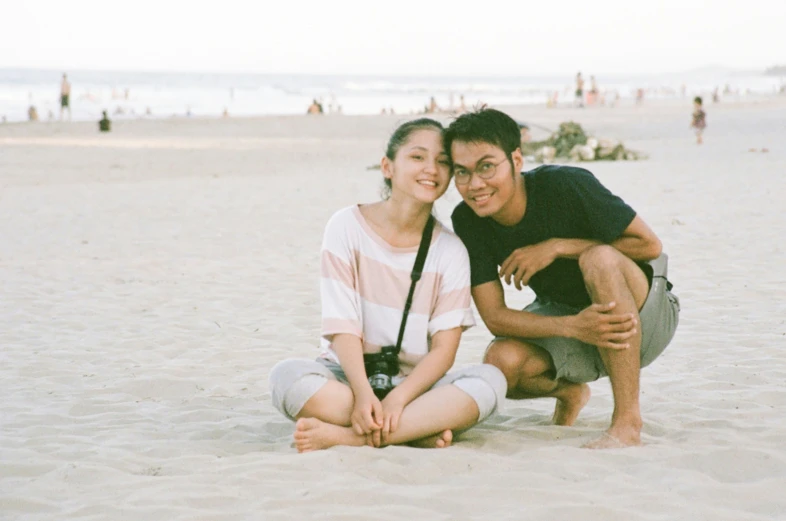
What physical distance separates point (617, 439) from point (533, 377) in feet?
1.61

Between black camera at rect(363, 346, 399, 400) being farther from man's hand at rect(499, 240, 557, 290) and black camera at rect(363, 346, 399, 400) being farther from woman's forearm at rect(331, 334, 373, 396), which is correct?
man's hand at rect(499, 240, 557, 290)

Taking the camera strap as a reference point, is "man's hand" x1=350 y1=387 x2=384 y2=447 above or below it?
below

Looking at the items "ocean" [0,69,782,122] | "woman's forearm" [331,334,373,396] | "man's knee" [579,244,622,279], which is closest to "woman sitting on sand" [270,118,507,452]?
"woman's forearm" [331,334,373,396]

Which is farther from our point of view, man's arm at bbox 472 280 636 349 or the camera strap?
the camera strap

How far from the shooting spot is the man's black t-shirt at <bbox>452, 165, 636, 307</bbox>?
140 inches

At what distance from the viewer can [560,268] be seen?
380cm

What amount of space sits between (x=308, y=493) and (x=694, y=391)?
7.18 feet

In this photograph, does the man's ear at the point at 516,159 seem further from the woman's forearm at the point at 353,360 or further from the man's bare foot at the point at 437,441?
the man's bare foot at the point at 437,441

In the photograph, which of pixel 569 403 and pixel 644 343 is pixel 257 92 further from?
pixel 644 343

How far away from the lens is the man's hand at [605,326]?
11.4 feet

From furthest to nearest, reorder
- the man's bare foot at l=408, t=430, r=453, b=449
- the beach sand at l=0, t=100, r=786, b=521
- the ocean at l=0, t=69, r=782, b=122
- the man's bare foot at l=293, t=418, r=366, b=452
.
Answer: the ocean at l=0, t=69, r=782, b=122, the man's bare foot at l=408, t=430, r=453, b=449, the man's bare foot at l=293, t=418, r=366, b=452, the beach sand at l=0, t=100, r=786, b=521

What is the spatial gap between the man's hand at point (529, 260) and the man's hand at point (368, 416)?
73 centimetres

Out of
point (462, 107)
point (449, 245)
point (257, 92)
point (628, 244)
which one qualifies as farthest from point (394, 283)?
point (257, 92)

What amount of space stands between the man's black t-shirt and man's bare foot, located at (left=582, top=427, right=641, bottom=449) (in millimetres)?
597
